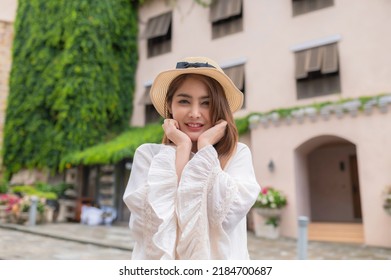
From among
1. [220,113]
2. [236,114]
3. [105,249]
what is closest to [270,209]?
[236,114]

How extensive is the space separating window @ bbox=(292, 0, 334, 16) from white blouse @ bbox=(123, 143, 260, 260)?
8.83 metres

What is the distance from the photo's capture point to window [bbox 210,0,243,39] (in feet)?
33.3

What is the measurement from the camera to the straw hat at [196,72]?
1263 mm

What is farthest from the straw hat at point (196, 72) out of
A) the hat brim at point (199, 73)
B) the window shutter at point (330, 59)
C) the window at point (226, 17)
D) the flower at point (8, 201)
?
the flower at point (8, 201)

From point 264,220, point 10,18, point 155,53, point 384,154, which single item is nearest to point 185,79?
point 384,154

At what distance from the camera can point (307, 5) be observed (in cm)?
908

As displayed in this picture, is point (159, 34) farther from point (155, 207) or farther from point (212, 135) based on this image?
point (155, 207)

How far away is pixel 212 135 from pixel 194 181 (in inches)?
7.0

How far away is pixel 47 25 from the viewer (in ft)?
40.4

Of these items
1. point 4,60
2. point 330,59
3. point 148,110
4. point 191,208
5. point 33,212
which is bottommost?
point 33,212

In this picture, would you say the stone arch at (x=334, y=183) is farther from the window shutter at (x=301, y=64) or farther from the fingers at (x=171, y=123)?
the fingers at (x=171, y=123)

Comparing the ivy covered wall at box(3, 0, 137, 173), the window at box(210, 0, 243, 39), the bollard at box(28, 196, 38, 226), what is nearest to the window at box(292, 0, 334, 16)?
the window at box(210, 0, 243, 39)

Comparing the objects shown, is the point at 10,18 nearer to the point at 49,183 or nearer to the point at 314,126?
the point at 49,183

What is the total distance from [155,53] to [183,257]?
11.5m
